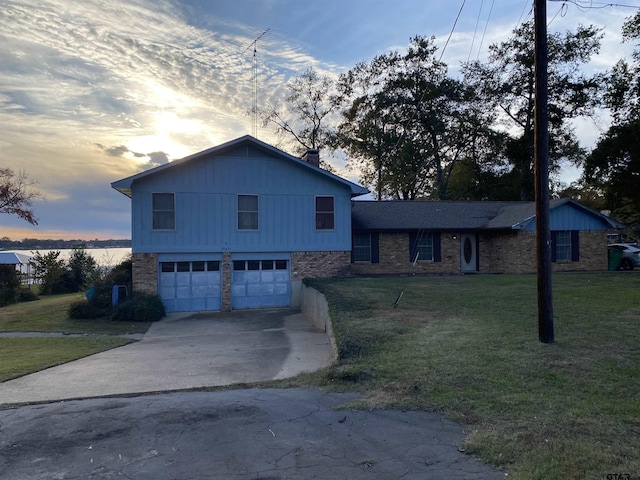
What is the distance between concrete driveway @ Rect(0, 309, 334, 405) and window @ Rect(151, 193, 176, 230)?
4.73m

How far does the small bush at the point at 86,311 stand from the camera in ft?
59.9

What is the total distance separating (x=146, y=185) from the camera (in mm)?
19484

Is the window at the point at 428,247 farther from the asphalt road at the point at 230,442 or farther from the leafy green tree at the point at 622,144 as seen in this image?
the asphalt road at the point at 230,442

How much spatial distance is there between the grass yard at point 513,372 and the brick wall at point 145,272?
8762mm

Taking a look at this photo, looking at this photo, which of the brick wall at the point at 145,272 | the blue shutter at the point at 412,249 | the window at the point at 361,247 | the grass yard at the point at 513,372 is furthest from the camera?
the blue shutter at the point at 412,249

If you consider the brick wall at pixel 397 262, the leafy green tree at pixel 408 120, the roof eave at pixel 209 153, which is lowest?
the brick wall at pixel 397 262

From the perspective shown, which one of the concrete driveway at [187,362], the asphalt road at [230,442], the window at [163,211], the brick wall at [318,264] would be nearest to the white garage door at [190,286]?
the window at [163,211]

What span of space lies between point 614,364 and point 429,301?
7389 mm

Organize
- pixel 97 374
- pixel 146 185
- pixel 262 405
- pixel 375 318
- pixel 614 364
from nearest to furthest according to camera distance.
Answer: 1. pixel 262 405
2. pixel 614 364
3. pixel 97 374
4. pixel 375 318
5. pixel 146 185

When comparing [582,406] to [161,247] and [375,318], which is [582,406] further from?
[161,247]

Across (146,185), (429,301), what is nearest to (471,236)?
(429,301)

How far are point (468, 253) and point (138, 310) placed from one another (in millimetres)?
16598

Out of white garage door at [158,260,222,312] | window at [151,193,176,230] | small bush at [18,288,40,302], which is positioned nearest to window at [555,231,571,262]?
white garage door at [158,260,222,312]

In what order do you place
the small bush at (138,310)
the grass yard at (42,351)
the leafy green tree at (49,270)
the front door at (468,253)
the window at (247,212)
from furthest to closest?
1. the leafy green tree at (49,270)
2. the front door at (468,253)
3. the window at (247,212)
4. the small bush at (138,310)
5. the grass yard at (42,351)
